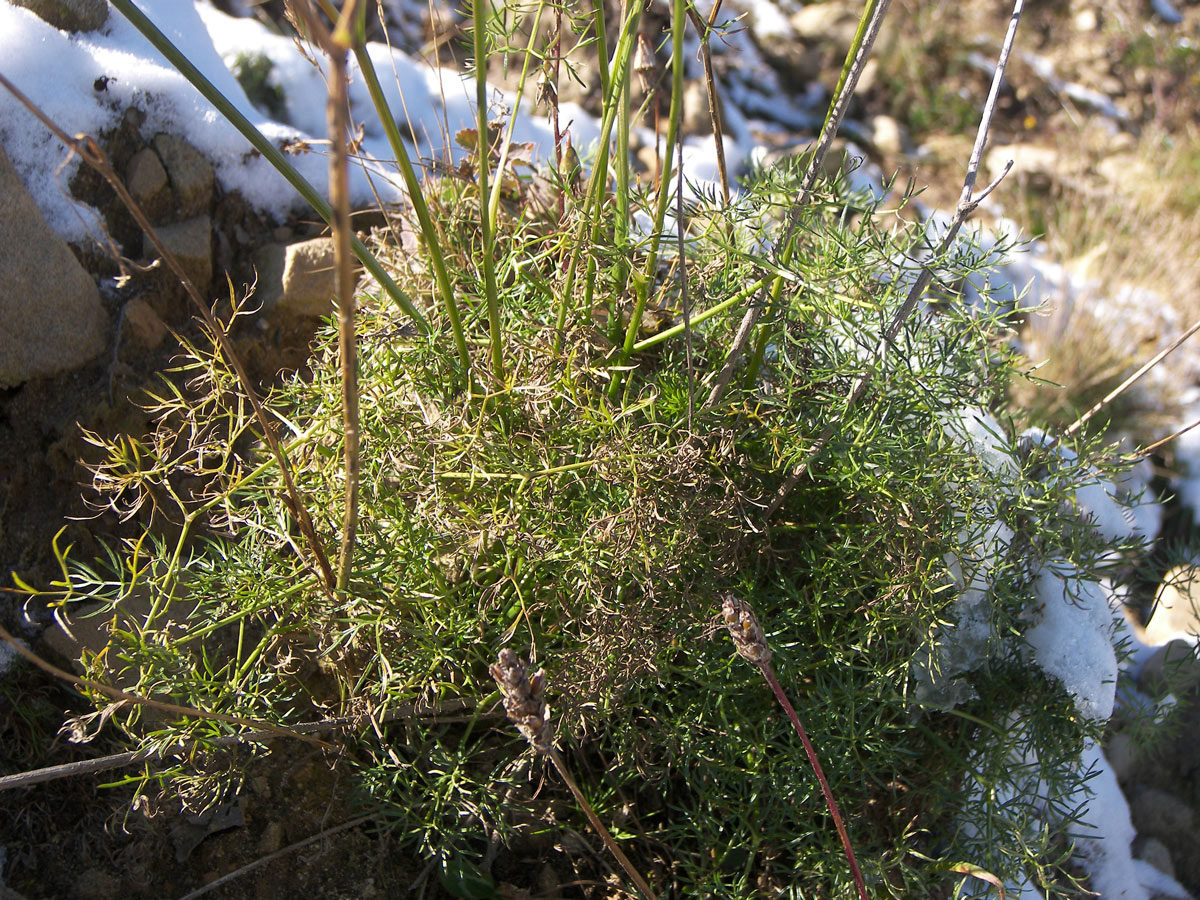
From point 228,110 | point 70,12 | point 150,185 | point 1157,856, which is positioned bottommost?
point 1157,856

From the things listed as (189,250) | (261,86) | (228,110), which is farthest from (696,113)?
(228,110)

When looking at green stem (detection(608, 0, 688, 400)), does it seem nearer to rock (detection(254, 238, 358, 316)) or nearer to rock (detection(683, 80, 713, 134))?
rock (detection(254, 238, 358, 316))

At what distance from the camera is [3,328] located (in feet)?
5.21

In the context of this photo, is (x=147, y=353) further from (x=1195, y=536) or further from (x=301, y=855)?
(x=1195, y=536)

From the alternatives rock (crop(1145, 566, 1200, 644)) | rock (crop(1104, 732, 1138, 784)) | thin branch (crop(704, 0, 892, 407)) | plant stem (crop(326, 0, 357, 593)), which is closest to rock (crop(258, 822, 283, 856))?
plant stem (crop(326, 0, 357, 593))

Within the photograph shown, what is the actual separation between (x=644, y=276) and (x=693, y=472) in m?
0.29

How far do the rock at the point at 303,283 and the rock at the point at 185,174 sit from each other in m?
0.22

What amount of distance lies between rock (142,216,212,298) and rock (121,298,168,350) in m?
0.07

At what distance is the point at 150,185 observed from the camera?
1815 mm

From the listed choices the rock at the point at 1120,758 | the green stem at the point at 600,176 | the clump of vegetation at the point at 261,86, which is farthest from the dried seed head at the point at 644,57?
the rock at the point at 1120,758

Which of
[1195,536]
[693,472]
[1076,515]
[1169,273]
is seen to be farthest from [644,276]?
[1169,273]

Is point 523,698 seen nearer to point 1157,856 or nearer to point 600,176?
point 600,176

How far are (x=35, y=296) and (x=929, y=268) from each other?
1.53m

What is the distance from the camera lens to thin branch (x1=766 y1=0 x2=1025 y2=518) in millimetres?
1168
